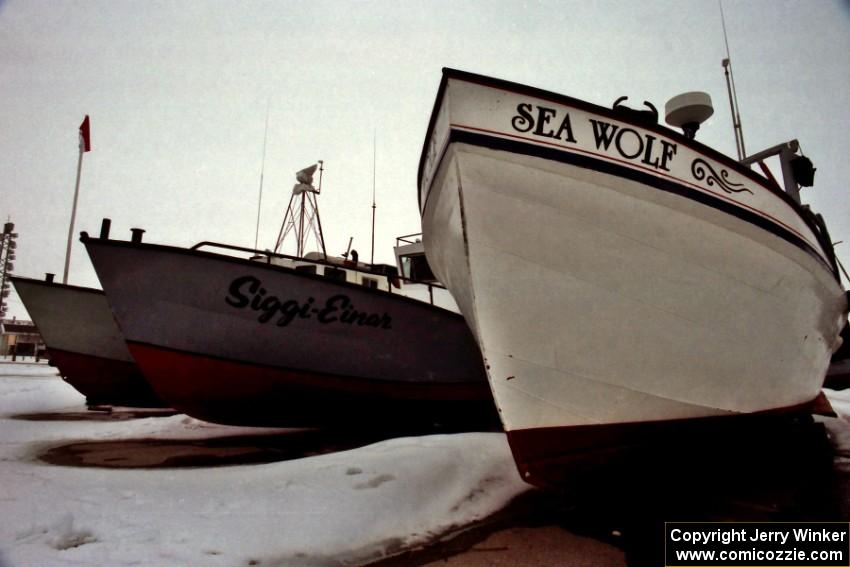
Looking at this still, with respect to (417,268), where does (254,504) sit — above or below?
below

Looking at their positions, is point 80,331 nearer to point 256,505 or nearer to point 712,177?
point 256,505

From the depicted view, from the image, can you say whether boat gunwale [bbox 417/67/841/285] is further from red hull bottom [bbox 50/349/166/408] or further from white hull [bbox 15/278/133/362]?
red hull bottom [bbox 50/349/166/408]

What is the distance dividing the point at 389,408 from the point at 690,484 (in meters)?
3.87

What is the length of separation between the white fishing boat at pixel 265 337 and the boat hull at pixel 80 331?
3.77 m

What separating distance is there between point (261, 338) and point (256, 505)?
9.07ft

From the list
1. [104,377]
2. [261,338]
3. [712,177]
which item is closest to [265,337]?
[261,338]

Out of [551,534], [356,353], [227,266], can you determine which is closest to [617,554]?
[551,534]

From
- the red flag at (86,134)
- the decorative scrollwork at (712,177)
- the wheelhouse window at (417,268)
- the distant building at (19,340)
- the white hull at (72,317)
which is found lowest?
the distant building at (19,340)

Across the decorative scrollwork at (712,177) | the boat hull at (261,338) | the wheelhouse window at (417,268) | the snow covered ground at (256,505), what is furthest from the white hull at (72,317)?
the decorative scrollwork at (712,177)

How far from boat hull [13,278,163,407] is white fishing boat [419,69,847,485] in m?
8.76

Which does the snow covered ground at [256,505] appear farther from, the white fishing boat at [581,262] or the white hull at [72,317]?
the white hull at [72,317]

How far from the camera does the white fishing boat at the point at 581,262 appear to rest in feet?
9.39

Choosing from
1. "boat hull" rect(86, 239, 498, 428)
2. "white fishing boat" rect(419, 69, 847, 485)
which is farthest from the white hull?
"white fishing boat" rect(419, 69, 847, 485)

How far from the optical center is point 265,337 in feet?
18.8
